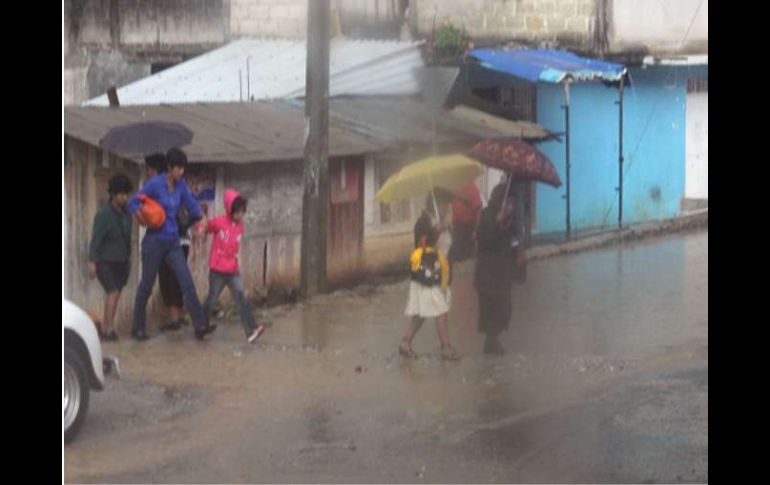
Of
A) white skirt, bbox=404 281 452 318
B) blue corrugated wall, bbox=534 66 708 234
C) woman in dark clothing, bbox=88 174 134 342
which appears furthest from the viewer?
blue corrugated wall, bbox=534 66 708 234

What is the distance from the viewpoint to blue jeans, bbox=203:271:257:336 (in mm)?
6945

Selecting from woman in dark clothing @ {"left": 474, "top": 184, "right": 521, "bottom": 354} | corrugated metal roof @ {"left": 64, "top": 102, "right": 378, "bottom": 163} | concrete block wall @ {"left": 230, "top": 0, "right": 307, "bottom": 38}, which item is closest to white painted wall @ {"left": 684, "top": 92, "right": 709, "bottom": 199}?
woman in dark clothing @ {"left": 474, "top": 184, "right": 521, "bottom": 354}

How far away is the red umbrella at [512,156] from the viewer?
6.98 m

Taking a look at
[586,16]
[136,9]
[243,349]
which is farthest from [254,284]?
[586,16]

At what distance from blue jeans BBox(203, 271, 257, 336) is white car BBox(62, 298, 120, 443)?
0.58m

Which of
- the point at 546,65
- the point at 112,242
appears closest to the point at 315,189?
the point at 112,242

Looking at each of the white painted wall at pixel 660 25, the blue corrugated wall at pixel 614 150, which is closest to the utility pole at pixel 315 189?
the blue corrugated wall at pixel 614 150

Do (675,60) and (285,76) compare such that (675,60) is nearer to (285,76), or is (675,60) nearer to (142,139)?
(285,76)

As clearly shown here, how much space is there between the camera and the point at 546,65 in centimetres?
714

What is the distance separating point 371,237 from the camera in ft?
23.0

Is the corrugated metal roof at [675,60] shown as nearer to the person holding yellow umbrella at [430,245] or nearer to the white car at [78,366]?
the person holding yellow umbrella at [430,245]

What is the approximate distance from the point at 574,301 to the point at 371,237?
3.16 feet

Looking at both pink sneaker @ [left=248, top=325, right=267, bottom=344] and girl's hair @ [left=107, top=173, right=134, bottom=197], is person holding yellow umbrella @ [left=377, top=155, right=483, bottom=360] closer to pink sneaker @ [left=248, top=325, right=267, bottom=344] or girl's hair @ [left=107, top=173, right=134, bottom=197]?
pink sneaker @ [left=248, top=325, right=267, bottom=344]

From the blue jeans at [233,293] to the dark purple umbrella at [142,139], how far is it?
0.60 m
